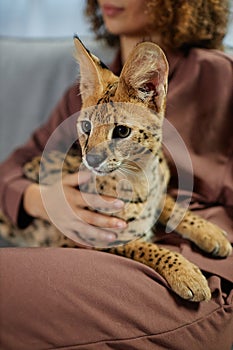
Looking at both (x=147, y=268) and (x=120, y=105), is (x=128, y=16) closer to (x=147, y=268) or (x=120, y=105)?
(x=120, y=105)

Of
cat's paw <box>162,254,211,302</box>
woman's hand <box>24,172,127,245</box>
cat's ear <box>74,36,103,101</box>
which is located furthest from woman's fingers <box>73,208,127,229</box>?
cat's ear <box>74,36,103,101</box>

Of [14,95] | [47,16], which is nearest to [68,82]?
[14,95]

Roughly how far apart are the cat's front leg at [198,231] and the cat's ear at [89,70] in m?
0.27

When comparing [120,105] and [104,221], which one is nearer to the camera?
[120,105]

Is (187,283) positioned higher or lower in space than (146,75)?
lower

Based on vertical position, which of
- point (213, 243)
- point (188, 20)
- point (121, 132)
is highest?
point (188, 20)

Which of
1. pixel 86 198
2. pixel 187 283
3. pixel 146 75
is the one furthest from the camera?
pixel 86 198

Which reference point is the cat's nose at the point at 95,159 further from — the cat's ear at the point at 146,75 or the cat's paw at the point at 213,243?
the cat's paw at the point at 213,243

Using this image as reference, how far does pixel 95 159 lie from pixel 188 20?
0.34m

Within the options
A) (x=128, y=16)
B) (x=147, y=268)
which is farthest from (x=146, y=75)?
(x=147, y=268)

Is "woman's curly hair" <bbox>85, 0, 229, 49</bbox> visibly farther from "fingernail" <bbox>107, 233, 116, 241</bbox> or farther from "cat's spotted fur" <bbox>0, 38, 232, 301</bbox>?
"fingernail" <bbox>107, 233, 116, 241</bbox>

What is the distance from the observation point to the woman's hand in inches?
34.0

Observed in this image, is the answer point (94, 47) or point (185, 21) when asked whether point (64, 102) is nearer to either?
point (94, 47)

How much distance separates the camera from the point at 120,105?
0.71 metres
